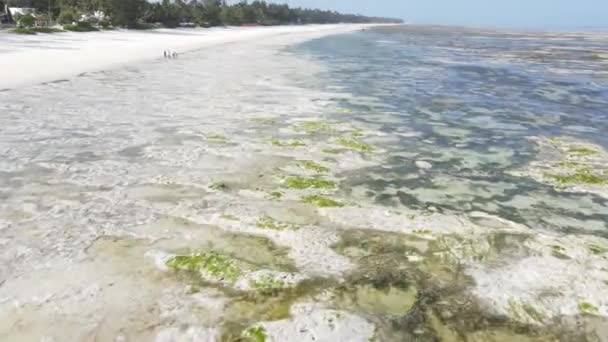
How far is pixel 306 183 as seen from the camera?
10336 millimetres

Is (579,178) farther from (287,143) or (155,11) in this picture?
(155,11)

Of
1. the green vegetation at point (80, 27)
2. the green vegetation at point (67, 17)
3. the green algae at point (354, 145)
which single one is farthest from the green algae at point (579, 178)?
the green vegetation at point (67, 17)

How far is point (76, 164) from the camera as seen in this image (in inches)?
432

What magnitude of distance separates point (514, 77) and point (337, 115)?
19.4m

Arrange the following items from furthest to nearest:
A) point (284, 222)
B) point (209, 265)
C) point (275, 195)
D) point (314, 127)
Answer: point (314, 127)
point (275, 195)
point (284, 222)
point (209, 265)

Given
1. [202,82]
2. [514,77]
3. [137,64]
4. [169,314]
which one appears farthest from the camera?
[137,64]

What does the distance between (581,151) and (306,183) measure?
8.49m

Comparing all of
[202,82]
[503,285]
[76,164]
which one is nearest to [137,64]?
[202,82]

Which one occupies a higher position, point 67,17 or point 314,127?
point 67,17

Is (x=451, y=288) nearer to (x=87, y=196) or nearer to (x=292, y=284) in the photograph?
(x=292, y=284)

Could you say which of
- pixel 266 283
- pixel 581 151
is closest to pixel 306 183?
pixel 266 283

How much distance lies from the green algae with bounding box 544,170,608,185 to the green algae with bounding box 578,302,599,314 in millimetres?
5222

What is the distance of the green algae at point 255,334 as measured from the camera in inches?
209

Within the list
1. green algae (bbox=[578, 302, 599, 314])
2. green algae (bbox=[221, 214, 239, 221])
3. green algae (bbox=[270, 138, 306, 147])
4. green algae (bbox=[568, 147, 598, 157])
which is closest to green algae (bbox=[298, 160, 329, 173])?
green algae (bbox=[270, 138, 306, 147])
